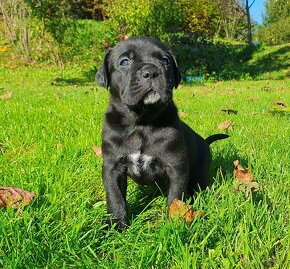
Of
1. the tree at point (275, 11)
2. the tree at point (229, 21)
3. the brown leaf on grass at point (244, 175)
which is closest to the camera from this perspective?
the brown leaf on grass at point (244, 175)

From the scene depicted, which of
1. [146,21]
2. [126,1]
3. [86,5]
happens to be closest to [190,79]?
[146,21]

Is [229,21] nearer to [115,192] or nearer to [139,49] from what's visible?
[139,49]

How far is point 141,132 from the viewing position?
243cm

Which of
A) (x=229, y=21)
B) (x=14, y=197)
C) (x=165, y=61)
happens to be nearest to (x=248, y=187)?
(x=165, y=61)

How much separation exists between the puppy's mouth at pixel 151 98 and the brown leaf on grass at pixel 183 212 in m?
0.65

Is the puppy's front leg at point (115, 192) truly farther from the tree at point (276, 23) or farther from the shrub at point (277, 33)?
the shrub at point (277, 33)

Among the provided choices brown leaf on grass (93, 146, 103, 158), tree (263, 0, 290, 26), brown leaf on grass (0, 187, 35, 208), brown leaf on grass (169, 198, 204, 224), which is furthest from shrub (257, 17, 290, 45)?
brown leaf on grass (0, 187, 35, 208)

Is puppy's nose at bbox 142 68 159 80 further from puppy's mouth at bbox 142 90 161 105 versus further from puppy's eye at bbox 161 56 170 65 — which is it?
Result: puppy's eye at bbox 161 56 170 65

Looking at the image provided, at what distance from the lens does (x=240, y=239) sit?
1.76 m

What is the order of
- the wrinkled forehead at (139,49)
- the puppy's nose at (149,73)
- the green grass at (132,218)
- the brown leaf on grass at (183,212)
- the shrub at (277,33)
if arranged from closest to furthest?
the green grass at (132,218), the brown leaf on grass at (183,212), the puppy's nose at (149,73), the wrinkled forehead at (139,49), the shrub at (277,33)

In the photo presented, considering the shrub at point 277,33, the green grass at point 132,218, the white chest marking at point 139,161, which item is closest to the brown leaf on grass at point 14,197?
the green grass at point 132,218

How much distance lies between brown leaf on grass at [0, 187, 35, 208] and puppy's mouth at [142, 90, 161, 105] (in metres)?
0.83

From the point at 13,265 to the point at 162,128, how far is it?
3.92 ft

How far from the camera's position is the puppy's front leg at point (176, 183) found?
2275 mm
